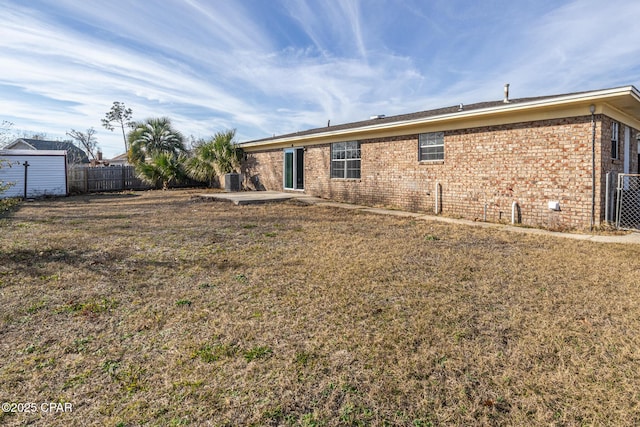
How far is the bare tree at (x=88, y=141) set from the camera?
4409 centimetres

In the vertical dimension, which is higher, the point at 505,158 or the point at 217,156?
the point at 217,156

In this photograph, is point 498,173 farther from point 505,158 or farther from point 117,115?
point 117,115

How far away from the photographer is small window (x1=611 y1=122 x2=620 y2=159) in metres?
8.13

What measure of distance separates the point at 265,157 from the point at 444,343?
16.0m

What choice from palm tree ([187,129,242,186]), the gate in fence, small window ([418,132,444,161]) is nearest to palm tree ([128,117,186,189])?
palm tree ([187,129,242,186])

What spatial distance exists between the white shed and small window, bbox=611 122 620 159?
848 inches

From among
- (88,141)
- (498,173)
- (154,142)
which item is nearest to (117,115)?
(88,141)

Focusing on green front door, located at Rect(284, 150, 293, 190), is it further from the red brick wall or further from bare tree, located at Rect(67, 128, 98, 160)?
bare tree, located at Rect(67, 128, 98, 160)

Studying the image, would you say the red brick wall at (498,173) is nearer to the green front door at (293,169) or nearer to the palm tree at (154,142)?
the green front door at (293,169)

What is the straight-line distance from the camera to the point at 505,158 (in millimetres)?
8727

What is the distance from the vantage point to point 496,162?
351 inches

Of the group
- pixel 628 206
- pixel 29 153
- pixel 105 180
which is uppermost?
pixel 29 153

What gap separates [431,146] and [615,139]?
14.4 ft

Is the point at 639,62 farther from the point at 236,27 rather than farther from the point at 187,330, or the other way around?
the point at 187,330
